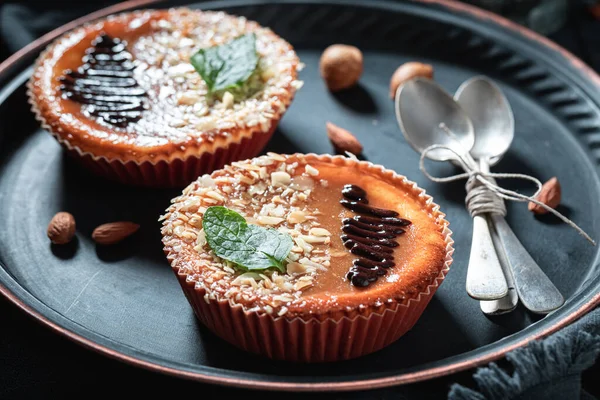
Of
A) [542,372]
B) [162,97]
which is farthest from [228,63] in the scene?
[542,372]

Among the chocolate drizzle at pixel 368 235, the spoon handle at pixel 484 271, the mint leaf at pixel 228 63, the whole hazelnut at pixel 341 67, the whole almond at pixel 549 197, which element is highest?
the mint leaf at pixel 228 63

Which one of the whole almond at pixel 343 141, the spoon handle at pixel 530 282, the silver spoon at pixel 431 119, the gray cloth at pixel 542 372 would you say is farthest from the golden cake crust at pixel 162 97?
the gray cloth at pixel 542 372

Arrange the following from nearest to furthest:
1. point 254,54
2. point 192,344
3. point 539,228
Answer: point 192,344, point 539,228, point 254,54

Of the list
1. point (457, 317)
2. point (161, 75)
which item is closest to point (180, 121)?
point (161, 75)

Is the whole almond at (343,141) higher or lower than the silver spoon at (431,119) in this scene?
lower

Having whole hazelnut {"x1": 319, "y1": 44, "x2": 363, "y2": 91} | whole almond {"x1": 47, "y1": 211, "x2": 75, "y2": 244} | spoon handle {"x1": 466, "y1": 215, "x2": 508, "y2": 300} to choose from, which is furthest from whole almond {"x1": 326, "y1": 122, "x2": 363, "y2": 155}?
whole almond {"x1": 47, "y1": 211, "x2": 75, "y2": 244}

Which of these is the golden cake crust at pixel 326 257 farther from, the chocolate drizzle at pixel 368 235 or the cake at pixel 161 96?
the cake at pixel 161 96

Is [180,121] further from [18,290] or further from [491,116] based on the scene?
[491,116]
